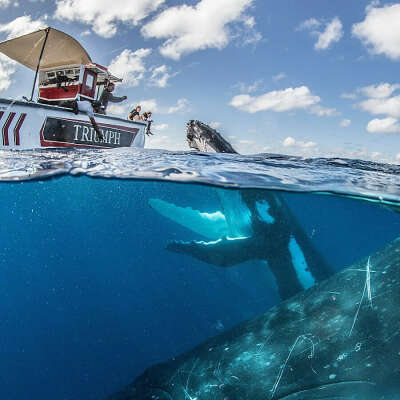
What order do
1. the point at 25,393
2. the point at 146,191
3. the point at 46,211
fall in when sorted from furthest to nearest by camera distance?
1. the point at 46,211
2. the point at 25,393
3. the point at 146,191

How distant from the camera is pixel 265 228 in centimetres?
886

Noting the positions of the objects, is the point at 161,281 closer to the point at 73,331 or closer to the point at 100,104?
the point at 73,331

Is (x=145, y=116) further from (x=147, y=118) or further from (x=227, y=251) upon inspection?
(x=227, y=251)

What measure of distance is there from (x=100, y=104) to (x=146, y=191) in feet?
33.3

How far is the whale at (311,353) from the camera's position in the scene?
3.12 meters

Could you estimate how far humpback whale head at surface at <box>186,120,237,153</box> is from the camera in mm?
10461

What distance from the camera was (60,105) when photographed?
55.4 ft

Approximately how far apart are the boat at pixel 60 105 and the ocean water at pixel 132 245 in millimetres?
2943

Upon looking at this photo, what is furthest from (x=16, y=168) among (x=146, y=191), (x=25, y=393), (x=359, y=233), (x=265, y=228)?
(x=25, y=393)

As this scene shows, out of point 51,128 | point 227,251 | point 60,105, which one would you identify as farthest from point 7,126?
point 227,251

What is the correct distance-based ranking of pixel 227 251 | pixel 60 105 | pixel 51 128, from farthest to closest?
pixel 60 105 → pixel 51 128 → pixel 227 251

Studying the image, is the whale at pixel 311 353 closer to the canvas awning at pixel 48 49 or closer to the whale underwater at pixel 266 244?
the whale underwater at pixel 266 244

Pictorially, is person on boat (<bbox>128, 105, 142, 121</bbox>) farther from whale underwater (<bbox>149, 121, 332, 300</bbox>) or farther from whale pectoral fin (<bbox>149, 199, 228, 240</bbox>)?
whale underwater (<bbox>149, 121, 332, 300</bbox>)

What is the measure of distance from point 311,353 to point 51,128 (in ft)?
48.7
